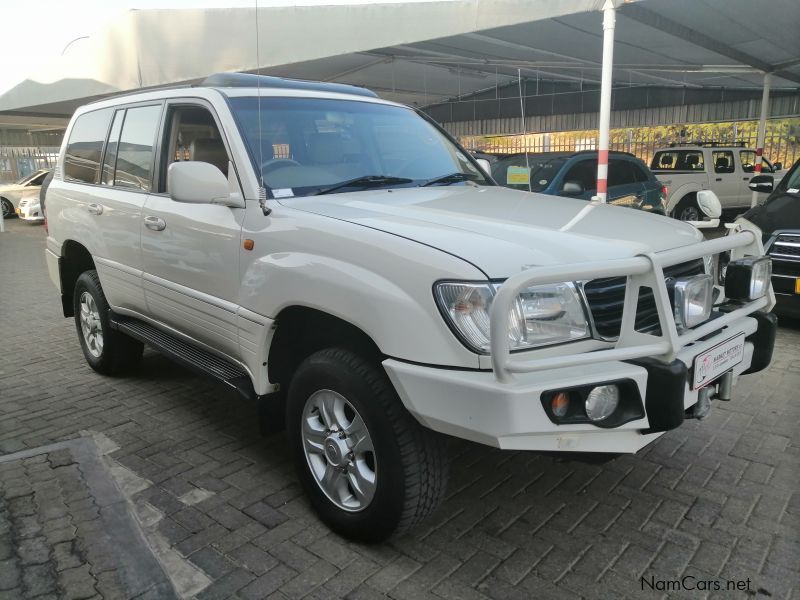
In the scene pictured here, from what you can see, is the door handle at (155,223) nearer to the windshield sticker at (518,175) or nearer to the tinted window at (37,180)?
the windshield sticker at (518,175)

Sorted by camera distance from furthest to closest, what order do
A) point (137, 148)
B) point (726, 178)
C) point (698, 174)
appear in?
point (726, 178) < point (698, 174) < point (137, 148)

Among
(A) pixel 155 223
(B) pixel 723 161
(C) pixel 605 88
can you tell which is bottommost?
(A) pixel 155 223

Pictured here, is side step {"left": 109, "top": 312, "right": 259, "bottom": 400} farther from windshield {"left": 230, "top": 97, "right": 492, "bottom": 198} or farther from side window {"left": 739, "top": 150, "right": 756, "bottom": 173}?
side window {"left": 739, "top": 150, "right": 756, "bottom": 173}

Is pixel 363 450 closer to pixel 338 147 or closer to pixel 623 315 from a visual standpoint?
pixel 623 315

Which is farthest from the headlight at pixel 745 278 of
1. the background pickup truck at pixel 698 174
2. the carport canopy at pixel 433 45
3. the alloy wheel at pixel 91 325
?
the background pickup truck at pixel 698 174

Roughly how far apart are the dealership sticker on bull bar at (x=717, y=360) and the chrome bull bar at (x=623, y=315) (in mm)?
91

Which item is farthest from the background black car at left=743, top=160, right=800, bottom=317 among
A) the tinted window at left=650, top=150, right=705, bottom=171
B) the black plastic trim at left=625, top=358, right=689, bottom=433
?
the tinted window at left=650, top=150, right=705, bottom=171

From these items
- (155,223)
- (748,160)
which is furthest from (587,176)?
(748,160)

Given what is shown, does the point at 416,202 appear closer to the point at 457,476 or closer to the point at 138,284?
the point at 457,476

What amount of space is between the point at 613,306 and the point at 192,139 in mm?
2418

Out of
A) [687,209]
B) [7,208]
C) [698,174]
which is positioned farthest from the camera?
[7,208]

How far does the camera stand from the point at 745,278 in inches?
110

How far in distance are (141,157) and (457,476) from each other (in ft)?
8.70

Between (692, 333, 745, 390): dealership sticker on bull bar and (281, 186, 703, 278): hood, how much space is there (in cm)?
45
